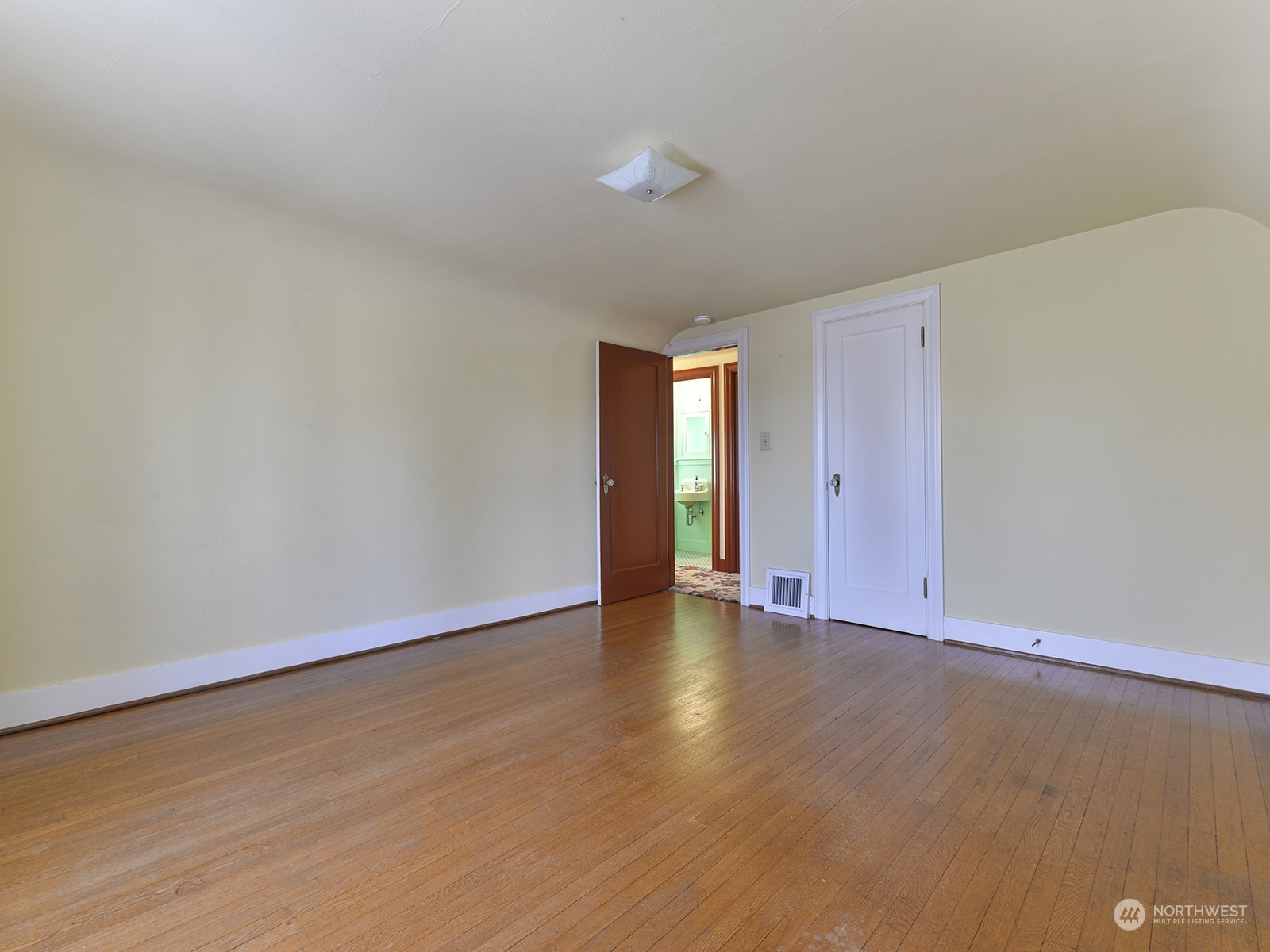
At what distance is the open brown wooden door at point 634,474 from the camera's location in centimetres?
503

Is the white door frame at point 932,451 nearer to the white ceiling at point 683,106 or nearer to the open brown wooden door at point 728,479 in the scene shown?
the white ceiling at point 683,106

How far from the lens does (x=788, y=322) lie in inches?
185

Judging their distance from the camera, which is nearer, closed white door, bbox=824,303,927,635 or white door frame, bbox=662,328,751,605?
closed white door, bbox=824,303,927,635

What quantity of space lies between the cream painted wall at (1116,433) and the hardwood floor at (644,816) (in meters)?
0.50

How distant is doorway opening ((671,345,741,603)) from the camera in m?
6.15

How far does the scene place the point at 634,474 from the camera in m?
5.32

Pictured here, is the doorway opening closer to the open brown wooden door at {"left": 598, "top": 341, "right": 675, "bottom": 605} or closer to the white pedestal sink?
the white pedestal sink

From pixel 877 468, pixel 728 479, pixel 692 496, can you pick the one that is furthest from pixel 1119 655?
pixel 692 496

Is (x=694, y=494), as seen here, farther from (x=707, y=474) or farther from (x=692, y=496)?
(x=707, y=474)

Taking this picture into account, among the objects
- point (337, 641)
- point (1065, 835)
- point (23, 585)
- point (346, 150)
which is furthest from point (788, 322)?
point (23, 585)

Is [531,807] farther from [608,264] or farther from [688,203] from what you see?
[608,264]
